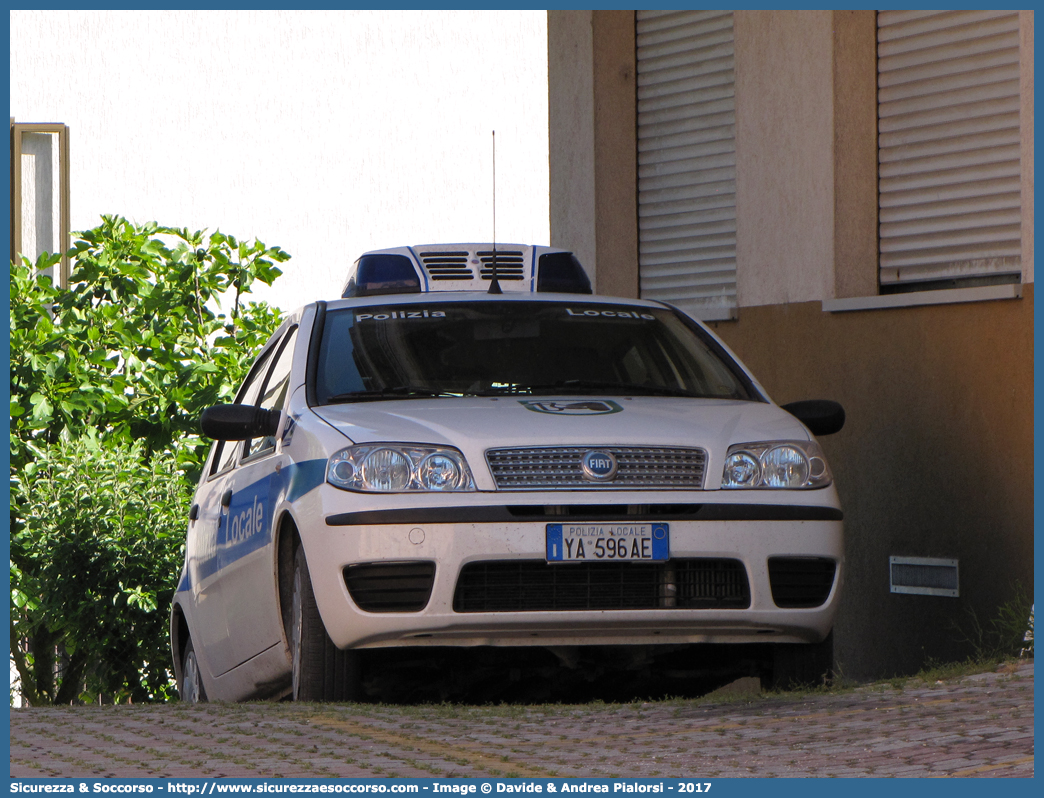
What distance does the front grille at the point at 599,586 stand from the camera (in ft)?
21.7

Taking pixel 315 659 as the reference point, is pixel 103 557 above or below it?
below

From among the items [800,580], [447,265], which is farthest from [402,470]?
[447,265]

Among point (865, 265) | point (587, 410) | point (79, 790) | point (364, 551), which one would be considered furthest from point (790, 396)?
point (79, 790)

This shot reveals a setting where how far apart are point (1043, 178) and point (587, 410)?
322 centimetres

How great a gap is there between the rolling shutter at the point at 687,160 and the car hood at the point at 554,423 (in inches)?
195

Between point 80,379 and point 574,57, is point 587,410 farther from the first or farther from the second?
point 80,379

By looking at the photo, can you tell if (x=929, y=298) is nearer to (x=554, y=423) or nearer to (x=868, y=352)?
(x=868, y=352)

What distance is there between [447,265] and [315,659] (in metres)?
2.92

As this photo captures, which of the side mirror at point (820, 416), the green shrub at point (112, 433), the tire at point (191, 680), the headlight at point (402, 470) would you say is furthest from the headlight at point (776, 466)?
the green shrub at point (112, 433)

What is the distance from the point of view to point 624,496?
21.8ft

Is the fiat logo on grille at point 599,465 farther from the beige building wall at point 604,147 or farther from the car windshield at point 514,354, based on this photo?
the beige building wall at point 604,147

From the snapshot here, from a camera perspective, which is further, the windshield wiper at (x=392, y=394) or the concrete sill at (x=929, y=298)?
the concrete sill at (x=929, y=298)

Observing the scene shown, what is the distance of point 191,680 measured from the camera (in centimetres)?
889

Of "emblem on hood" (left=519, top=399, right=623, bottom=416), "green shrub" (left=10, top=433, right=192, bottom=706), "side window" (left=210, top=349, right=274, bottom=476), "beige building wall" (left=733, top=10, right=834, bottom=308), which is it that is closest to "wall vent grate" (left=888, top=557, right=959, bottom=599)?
"beige building wall" (left=733, top=10, right=834, bottom=308)
